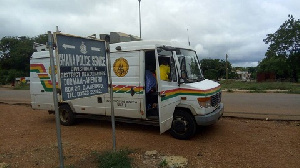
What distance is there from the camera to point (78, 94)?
396cm

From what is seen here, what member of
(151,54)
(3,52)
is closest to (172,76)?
(151,54)

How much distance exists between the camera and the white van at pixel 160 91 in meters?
5.72

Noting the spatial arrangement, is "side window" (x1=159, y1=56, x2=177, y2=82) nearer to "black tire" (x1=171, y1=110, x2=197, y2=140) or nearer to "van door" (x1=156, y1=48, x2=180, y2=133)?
"van door" (x1=156, y1=48, x2=180, y2=133)

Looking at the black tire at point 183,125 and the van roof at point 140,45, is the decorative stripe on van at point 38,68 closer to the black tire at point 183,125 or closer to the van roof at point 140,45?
the van roof at point 140,45

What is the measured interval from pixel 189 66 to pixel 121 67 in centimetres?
193

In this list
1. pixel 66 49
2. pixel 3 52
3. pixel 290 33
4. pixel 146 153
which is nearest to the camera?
pixel 66 49

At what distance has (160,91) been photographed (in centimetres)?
536

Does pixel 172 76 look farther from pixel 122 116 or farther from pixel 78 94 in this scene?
pixel 78 94

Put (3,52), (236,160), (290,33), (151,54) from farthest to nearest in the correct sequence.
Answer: (3,52) → (290,33) → (151,54) → (236,160)

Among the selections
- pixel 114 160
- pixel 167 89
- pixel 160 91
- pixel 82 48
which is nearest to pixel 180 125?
pixel 167 89

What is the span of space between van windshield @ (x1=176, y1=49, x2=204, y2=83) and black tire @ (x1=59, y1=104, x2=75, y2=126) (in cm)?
419

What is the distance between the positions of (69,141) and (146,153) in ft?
7.55

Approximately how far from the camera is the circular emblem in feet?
21.5

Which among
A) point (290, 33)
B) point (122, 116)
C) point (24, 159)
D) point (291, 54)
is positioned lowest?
point (24, 159)
